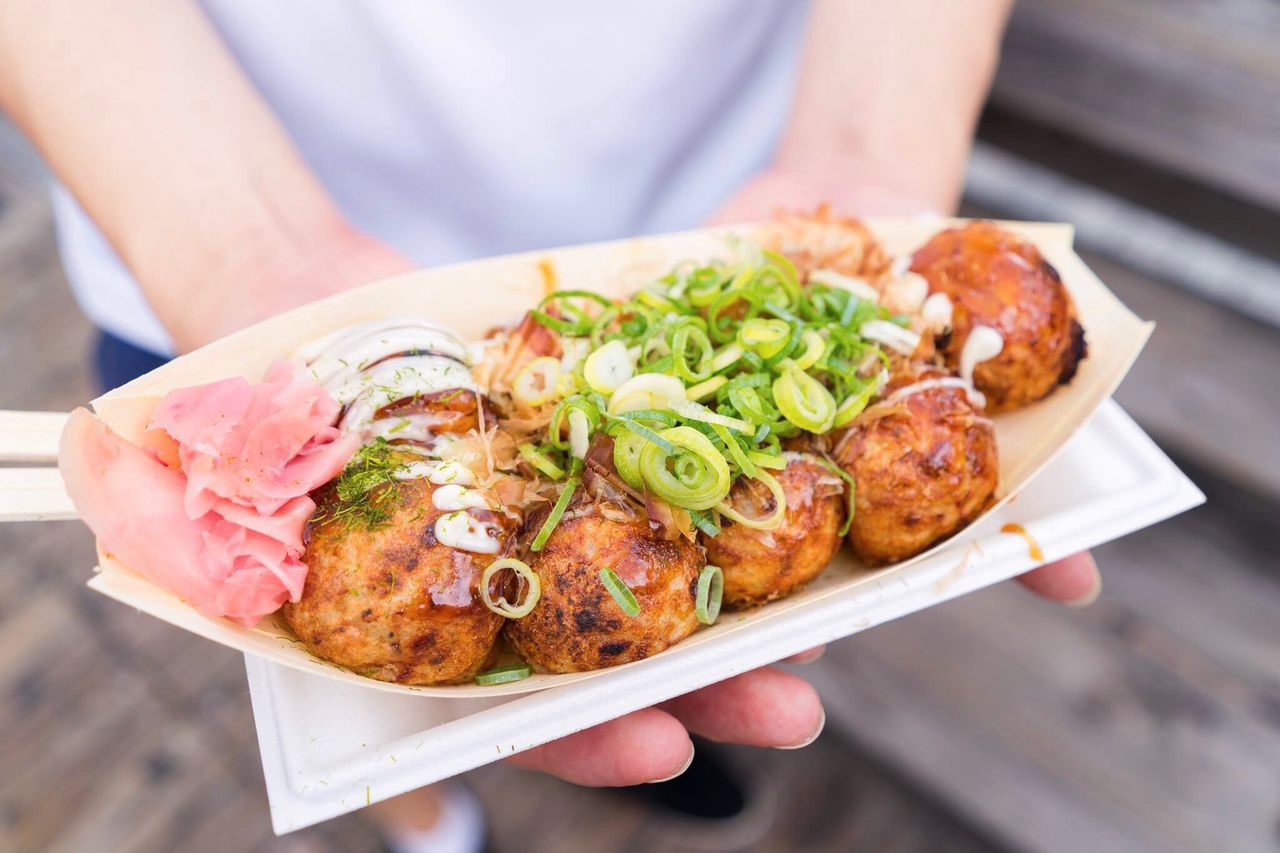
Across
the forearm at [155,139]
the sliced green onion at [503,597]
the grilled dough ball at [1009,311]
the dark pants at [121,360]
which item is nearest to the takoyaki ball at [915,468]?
the grilled dough ball at [1009,311]

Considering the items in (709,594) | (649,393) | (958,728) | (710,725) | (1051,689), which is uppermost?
(649,393)

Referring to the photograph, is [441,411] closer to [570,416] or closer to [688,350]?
[570,416]

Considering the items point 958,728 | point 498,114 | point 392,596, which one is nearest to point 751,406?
point 392,596

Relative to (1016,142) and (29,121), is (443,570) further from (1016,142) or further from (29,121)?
(1016,142)

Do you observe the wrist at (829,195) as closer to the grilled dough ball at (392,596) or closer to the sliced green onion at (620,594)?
the sliced green onion at (620,594)

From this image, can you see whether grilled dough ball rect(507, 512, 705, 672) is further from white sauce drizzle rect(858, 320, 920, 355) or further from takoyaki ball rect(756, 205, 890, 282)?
takoyaki ball rect(756, 205, 890, 282)

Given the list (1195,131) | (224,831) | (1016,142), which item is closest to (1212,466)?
(1195,131)

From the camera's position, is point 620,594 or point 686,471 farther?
point 686,471
